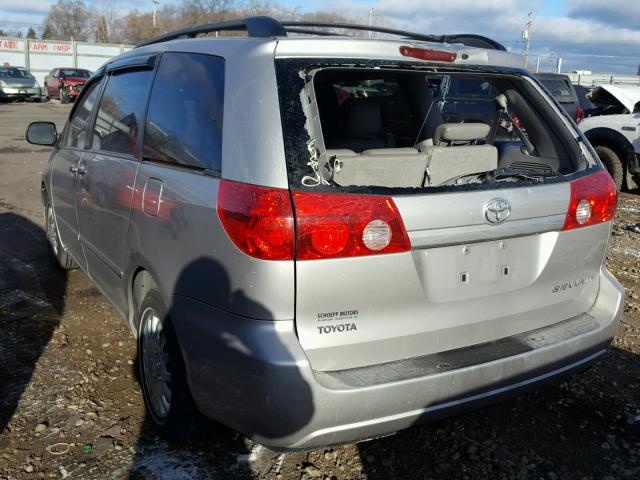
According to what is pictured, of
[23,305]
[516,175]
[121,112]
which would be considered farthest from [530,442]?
[23,305]

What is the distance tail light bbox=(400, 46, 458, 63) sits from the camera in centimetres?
254

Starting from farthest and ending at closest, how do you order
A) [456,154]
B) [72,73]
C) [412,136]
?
[72,73], [412,136], [456,154]

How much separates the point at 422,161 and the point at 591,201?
0.79 meters

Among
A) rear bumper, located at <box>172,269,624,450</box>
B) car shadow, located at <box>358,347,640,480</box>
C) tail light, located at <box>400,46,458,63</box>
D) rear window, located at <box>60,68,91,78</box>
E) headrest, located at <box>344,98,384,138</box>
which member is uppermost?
tail light, located at <box>400,46,458,63</box>

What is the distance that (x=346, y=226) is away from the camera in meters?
2.20

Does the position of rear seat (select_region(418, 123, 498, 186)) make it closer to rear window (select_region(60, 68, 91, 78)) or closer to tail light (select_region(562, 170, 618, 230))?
tail light (select_region(562, 170, 618, 230))

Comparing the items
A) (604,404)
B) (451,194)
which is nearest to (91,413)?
(451,194)

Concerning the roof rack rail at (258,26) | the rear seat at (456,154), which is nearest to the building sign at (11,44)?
the roof rack rail at (258,26)

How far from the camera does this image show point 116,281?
3.39 m

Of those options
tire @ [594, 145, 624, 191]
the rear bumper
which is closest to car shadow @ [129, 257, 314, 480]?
the rear bumper

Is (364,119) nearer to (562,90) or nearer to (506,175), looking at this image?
(506,175)

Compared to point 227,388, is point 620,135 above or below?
above

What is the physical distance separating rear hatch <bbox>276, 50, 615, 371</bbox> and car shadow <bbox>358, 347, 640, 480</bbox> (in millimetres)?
→ 635

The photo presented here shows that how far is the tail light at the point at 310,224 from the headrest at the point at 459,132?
118 cm
